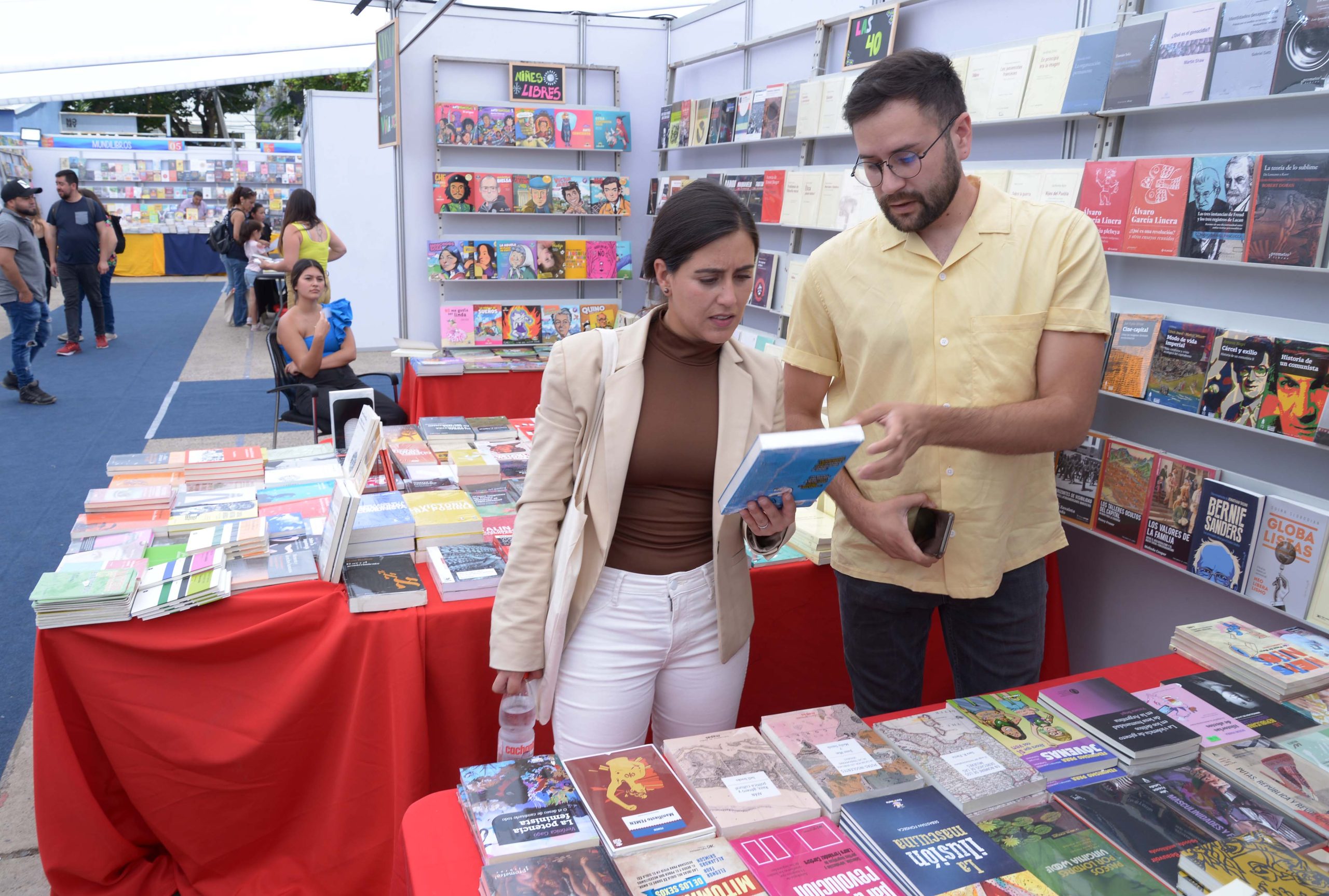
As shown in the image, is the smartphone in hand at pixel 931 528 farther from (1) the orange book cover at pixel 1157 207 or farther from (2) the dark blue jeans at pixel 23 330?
(2) the dark blue jeans at pixel 23 330

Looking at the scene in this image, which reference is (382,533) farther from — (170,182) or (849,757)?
(170,182)

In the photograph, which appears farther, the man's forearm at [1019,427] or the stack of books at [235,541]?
the stack of books at [235,541]

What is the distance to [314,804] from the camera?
7.27 feet

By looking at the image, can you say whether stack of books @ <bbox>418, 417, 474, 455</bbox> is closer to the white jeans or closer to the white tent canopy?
the white jeans

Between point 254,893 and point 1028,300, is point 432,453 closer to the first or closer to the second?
point 254,893

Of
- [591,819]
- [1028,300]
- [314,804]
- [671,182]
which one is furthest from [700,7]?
[591,819]

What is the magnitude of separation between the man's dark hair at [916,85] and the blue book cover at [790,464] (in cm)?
64

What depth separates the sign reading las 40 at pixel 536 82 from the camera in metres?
5.74

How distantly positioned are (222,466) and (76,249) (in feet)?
24.1

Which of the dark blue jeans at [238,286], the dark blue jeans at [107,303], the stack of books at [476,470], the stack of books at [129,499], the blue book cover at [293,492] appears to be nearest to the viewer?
the stack of books at [129,499]

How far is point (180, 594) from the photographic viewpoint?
81.8 inches

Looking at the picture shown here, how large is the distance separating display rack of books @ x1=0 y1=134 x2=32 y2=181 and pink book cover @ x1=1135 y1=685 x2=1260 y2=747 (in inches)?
620

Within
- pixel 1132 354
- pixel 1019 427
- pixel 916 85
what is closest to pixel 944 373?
pixel 1019 427

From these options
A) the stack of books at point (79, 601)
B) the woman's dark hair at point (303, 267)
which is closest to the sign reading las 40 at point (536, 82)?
the woman's dark hair at point (303, 267)
